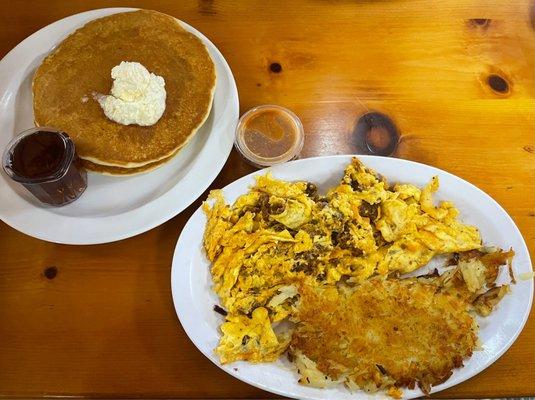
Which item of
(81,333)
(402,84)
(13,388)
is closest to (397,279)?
(402,84)

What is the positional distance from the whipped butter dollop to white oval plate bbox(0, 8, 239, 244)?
210 mm

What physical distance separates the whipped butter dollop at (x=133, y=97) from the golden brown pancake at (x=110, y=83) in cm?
3

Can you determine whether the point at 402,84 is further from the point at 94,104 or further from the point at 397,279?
the point at 94,104

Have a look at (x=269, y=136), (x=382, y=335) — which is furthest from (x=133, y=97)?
(x=382, y=335)

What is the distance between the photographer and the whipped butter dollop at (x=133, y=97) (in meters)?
1.68

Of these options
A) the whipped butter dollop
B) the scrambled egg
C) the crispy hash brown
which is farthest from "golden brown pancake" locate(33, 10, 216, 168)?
the crispy hash brown

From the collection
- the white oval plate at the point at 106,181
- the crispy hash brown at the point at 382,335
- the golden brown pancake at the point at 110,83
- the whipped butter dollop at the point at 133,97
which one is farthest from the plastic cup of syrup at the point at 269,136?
the crispy hash brown at the point at 382,335

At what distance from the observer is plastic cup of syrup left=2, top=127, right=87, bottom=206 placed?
161 cm

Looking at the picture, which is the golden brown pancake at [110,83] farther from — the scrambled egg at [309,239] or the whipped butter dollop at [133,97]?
the scrambled egg at [309,239]

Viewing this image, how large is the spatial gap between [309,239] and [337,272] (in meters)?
0.14

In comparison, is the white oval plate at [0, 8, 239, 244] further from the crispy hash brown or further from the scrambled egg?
the crispy hash brown

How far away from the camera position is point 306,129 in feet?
6.35

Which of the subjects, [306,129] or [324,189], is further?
[306,129]

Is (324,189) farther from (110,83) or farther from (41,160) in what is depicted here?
(41,160)
